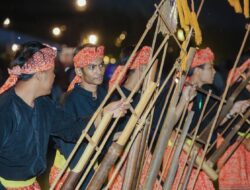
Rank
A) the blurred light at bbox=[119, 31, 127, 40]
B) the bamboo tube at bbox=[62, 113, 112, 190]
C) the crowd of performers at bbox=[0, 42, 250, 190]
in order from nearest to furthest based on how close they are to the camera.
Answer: the bamboo tube at bbox=[62, 113, 112, 190] → the crowd of performers at bbox=[0, 42, 250, 190] → the blurred light at bbox=[119, 31, 127, 40]

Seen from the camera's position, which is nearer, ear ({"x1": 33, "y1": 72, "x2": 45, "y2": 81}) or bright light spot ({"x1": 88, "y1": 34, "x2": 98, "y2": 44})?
ear ({"x1": 33, "y1": 72, "x2": 45, "y2": 81})

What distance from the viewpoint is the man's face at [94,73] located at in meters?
3.65

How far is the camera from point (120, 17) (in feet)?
51.3

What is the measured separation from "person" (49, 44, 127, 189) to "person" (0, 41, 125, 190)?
1.79 feet

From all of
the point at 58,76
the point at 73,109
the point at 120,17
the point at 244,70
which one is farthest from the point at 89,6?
the point at 73,109

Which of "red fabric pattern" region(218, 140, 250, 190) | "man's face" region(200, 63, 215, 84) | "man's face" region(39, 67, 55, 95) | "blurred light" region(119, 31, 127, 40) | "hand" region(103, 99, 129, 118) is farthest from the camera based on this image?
"blurred light" region(119, 31, 127, 40)

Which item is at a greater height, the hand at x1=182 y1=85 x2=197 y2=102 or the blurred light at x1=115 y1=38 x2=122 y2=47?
the blurred light at x1=115 y1=38 x2=122 y2=47

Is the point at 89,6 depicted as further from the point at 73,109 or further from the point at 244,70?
the point at 73,109

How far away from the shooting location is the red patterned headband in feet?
12.1

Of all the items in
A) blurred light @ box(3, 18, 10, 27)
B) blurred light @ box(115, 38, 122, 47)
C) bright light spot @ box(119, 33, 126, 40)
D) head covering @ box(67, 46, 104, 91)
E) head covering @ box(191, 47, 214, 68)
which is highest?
bright light spot @ box(119, 33, 126, 40)

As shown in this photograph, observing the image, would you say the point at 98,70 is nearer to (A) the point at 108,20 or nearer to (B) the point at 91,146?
(B) the point at 91,146

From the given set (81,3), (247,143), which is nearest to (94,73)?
(247,143)

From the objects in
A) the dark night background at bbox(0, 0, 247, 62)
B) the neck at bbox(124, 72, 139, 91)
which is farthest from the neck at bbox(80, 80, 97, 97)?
the dark night background at bbox(0, 0, 247, 62)

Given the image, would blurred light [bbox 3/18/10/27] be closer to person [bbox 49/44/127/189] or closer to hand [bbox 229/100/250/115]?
person [bbox 49/44/127/189]
